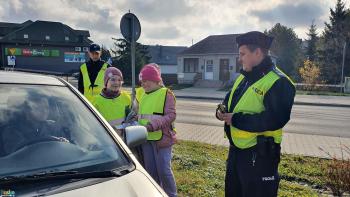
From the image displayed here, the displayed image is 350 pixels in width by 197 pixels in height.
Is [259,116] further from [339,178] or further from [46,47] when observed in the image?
[46,47]

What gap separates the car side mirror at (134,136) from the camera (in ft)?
9.20

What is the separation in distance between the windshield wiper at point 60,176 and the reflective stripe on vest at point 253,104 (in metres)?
1.28

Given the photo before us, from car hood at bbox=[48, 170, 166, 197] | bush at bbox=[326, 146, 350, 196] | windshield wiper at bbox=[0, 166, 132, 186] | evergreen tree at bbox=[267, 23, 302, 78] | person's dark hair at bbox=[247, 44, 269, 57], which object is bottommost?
bush at bbox=[326, 146, 350, 196]

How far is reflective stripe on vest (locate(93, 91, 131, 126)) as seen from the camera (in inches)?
171

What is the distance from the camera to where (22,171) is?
212 cm

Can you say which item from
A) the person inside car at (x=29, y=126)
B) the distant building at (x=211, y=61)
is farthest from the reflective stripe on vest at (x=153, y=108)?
the distant building at (x=211, y=61)

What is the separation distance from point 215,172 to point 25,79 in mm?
3717

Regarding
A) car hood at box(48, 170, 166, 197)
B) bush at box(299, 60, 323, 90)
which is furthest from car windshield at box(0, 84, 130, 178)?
bush at box(299, 60, 323, 90)

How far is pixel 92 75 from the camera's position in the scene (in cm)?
552

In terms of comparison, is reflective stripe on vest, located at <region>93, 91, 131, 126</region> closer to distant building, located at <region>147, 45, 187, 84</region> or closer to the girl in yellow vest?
the girl in yellow vest

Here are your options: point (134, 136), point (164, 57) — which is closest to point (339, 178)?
point (134, 136)

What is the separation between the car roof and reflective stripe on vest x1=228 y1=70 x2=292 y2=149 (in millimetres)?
1543

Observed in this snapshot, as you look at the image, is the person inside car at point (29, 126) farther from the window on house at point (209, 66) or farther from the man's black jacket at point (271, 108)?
the window on house at point (209, 66)

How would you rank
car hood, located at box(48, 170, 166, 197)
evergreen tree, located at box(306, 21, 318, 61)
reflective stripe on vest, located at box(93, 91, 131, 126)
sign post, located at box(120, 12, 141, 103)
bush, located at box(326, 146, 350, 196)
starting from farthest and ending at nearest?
1. evergreen tree, located at box(306, 21, 318, 61)
2. sign post, located at box(120, 12, 141, 103)
3. bush, located at box(326, 146, 350, 196)
4. reflective stripe on vest, located at box(93, 91, 131, 126)
5. car hood, located at box(48, 170, 166, 197)
